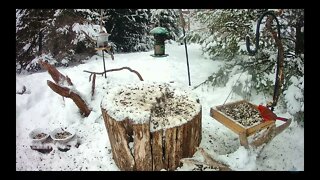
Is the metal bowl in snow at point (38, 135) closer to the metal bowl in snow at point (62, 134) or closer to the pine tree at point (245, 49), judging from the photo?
the metal bowl in snow at point (62, 134)

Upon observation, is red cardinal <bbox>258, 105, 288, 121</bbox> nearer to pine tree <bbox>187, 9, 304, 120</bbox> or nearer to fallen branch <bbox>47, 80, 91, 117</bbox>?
pine tree <bbox>187, 9, 304, 120</bbox>

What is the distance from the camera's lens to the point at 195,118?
1925 millimetres

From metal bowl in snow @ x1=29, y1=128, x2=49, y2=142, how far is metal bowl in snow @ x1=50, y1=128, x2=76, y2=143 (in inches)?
2.3

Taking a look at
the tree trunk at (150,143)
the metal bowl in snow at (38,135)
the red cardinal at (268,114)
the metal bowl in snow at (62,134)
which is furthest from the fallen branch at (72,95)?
the red cardinal at (268,114)

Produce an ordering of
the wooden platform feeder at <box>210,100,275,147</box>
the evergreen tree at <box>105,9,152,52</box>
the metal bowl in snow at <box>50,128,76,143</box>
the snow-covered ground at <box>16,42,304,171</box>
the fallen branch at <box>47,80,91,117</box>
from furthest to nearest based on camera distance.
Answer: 1. the evergreen tree at <box>105,9,152,52</box>
2. the fallen branch at <box>47,80,91,117</box>
3. the metal bowl in snow at <box>50,128,76,143</box>
4. the snow-covered ground at <box>16,42,304,171</box>
5. the wooden platform feeder at <box>210,100,275,147</box>

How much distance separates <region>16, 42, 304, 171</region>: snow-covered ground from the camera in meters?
2.19

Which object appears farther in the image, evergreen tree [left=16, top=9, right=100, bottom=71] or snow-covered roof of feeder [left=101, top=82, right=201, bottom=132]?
evergreen tree [left=16, top=9, right=100, bottom=71]

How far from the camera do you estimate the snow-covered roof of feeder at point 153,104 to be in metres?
1.84

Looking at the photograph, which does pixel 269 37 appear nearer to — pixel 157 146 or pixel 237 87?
pixel 237 87

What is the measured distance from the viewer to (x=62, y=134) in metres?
2.43

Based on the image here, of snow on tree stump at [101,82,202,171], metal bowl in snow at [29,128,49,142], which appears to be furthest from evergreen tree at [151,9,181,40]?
metal bowl in snow at [29,128,49,142]

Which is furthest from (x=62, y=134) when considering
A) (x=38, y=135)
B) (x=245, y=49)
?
(x=245, y=49)
